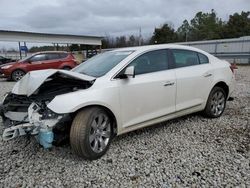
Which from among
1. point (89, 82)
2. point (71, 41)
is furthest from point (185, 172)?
point (71, 41)

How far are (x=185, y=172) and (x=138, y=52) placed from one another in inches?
77.2

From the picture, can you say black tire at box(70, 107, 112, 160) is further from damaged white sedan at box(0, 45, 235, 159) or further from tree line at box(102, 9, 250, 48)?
tree line at box(102, 9, 250, 48)

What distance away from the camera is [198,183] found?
9.50ft

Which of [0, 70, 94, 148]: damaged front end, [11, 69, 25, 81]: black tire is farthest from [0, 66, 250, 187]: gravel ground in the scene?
[11, 69, 25, 81]: black tire

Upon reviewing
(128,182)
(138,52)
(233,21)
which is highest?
(233,21)

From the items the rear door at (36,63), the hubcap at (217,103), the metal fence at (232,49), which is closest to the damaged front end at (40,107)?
the hubcap at (217,103)

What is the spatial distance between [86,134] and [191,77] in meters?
2.33

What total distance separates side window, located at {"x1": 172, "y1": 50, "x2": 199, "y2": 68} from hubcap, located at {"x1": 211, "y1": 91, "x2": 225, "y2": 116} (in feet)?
2.78

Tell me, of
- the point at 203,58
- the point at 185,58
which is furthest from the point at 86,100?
the point at 203,58

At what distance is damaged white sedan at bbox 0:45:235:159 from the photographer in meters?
3.24

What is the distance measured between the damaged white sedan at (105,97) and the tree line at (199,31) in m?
46.0

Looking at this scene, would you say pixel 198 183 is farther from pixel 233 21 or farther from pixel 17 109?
pixel 233 21

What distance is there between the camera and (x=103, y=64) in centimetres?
415

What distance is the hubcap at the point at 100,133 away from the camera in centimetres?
341
